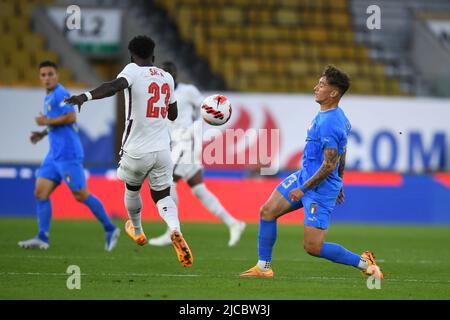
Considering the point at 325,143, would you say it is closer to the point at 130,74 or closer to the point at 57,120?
the point at 130,74

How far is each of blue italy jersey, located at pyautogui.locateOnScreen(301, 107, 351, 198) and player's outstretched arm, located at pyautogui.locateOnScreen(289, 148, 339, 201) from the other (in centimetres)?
7

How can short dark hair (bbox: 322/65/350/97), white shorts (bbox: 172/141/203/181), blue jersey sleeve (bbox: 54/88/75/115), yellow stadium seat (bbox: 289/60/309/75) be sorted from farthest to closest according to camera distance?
yellow stadium seat (bbox: 289/60/309/75) → white shorts (bbox: 172/141/203/181) → blue jersey sleeve (bbox: 54/88/75/115) → short dark hair (bbox: 322/65/350/97)

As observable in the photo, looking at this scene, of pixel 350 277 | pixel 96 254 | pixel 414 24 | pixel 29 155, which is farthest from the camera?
pixel 414 24

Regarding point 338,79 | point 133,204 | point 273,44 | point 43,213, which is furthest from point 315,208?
point 273,44

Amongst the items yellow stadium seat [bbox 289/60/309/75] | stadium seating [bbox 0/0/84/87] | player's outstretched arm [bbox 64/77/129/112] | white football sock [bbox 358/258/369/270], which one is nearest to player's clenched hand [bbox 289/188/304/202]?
white football sock [bbox 358/258/369/270]

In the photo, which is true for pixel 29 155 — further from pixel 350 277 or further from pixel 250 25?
pixel 350 277

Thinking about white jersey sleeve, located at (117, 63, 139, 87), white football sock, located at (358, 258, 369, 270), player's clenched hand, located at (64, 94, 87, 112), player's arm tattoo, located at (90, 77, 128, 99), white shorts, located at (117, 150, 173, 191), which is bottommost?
white football sock, located at (358, 258, 369, 270)

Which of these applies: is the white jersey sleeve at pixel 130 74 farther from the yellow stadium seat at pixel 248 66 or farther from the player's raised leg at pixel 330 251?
the yellow stadium seat at pixel 248 66

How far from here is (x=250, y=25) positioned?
85.8 feet

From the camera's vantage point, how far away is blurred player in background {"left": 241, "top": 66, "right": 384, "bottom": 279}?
9.49 m

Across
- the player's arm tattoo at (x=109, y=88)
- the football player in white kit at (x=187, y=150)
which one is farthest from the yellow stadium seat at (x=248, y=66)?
the player's arm tattoo at (x=109, y=88)

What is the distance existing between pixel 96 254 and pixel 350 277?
3.63m

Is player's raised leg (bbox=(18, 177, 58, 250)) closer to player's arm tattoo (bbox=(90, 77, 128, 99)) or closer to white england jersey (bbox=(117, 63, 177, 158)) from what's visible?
white england jersey (bbox=(117, 63, 177, 158))
